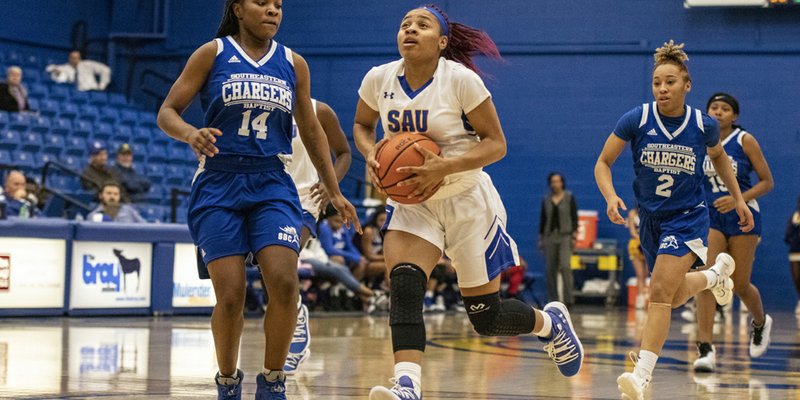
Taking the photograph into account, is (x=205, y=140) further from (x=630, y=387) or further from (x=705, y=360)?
(x=705, y=360)

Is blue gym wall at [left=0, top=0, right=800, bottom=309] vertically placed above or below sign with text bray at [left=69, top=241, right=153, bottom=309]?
above

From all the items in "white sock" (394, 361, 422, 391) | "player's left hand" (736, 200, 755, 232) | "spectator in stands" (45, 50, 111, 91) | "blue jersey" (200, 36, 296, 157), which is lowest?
"white sock" (394, 361, 422, 391)

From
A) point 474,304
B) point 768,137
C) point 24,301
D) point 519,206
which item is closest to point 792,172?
point 768,137

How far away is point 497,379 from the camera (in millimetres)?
6652

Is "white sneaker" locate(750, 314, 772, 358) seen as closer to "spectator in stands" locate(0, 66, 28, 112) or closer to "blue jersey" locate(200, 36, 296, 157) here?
"blue jersey" locate(200, 36, 296, 157)

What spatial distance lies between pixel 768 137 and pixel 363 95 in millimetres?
14442

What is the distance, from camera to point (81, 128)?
58.6 feet

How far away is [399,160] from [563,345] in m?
1.58

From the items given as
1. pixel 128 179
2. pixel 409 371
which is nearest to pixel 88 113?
pixel 128 179

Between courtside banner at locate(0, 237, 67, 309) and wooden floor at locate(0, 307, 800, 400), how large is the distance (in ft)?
0.90

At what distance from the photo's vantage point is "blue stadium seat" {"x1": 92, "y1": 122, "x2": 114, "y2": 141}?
59.1 feet

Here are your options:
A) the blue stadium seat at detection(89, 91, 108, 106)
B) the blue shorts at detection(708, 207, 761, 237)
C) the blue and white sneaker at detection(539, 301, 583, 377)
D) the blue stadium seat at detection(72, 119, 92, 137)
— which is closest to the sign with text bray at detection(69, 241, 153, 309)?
the blue shorts at detection(708, 207, 761, 237)

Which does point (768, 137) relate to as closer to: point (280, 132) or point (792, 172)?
point (792, 172)

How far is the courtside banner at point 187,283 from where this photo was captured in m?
12.3
